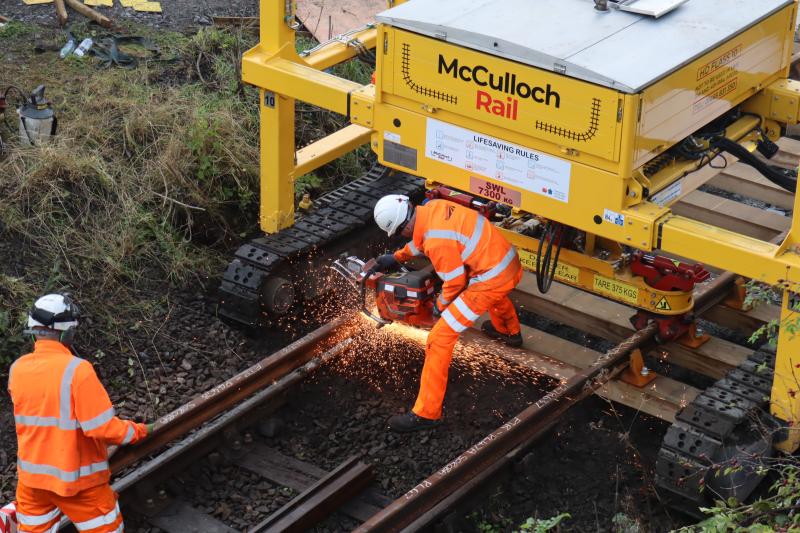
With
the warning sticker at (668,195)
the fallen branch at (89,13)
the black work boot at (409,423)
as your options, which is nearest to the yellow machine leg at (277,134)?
the black work boot at (409,423)

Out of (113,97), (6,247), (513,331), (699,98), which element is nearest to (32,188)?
(6,247)

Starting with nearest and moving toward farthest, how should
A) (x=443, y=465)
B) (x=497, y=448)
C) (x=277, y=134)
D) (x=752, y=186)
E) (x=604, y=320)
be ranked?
(x=497, y=448) < (x=443, y=465) < (x=604, y=320) < (x=277, y=134) < (x=752, y=186)

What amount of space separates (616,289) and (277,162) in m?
2.61

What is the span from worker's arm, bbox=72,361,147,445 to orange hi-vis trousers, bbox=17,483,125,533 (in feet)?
1.20

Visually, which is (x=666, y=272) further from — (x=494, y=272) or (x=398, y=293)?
(x=398, y=293)

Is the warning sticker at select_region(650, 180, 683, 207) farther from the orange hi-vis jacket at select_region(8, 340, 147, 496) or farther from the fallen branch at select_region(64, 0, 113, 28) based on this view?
the fallen branch at select_region(64, 0, 113, 28)

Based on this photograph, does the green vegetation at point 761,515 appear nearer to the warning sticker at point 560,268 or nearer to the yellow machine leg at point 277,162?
the warning sticker at point 560,268

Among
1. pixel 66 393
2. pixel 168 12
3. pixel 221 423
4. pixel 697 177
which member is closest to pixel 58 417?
pixel 66 393

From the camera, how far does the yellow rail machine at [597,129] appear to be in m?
7.35

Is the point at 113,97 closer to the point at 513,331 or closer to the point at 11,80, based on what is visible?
the point at 11,80

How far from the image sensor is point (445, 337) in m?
8.20

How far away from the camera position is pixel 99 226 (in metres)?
9.73

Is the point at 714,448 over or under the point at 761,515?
under

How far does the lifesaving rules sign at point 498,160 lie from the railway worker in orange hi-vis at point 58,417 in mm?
2622
